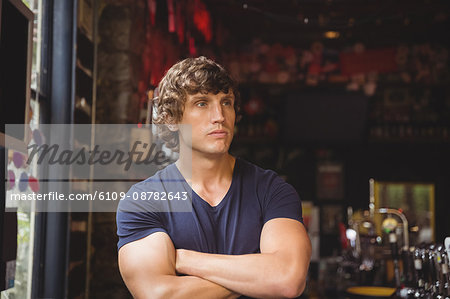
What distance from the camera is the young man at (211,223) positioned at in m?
1.53

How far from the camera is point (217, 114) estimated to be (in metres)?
1.67

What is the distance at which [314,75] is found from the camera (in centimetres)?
639

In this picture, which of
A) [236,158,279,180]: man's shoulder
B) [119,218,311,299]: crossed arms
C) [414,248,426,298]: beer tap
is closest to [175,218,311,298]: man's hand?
[119,218,311,299]: crossed arms

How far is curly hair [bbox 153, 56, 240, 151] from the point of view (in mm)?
1704

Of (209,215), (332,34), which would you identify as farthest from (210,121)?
(332,34)

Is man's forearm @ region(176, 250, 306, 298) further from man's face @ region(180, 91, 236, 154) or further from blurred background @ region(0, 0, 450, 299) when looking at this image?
blurred background @ region(0, 0, 450, 299)

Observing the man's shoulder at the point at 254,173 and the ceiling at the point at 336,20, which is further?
the ceiling at the point at 336,20

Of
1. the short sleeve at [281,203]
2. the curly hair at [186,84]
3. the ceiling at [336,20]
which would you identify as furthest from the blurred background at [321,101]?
the short sleeve at [281,203]

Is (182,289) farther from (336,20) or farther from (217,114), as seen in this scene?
(336,20)

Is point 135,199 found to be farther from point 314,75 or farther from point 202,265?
point 314,75

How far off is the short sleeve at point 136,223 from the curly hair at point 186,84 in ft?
1.05

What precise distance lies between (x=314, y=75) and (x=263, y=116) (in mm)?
769

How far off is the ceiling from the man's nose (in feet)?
10.9

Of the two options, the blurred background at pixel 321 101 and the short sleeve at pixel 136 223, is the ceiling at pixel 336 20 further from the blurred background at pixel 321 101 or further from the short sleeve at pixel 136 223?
the short sleeve at pixel 136 223
